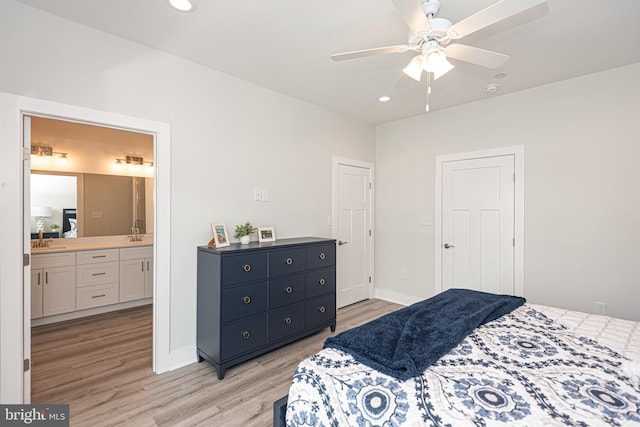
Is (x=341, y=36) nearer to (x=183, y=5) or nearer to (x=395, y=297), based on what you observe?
(x=183, y=5)

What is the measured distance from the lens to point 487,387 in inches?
48.3

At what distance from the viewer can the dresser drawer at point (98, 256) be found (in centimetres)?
377

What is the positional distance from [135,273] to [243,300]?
2.52 m

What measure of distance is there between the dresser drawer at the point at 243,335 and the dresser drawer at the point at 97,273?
2514 mm

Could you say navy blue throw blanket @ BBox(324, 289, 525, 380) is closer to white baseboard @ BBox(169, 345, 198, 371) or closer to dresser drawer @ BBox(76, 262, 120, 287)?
white baseboard @ BBox(169, 345, 198, 371)

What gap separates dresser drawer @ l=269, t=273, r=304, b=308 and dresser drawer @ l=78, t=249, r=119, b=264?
8.55 feet

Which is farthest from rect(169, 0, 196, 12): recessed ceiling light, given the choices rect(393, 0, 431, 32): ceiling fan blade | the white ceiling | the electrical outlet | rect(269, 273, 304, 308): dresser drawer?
the electrical outlet

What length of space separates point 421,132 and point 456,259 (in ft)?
5.88

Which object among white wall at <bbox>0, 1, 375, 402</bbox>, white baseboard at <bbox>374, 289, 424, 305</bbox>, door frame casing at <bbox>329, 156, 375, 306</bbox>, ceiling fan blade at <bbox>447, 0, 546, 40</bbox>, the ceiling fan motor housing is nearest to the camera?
ceiling fan blade at <bbox>447, 0, 546, 40</bbox>

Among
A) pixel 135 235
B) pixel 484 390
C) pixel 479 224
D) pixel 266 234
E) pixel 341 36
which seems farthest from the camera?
pixel 135 235

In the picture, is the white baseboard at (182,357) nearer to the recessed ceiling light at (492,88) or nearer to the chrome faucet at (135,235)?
the chrome faucet at (135,235)

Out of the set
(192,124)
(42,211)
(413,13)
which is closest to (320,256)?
(192,124)

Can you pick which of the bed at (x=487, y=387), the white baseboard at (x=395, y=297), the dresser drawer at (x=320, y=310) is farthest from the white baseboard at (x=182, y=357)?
the white baseboard at (x=395, y=297)

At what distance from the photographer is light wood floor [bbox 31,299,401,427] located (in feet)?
6.59
